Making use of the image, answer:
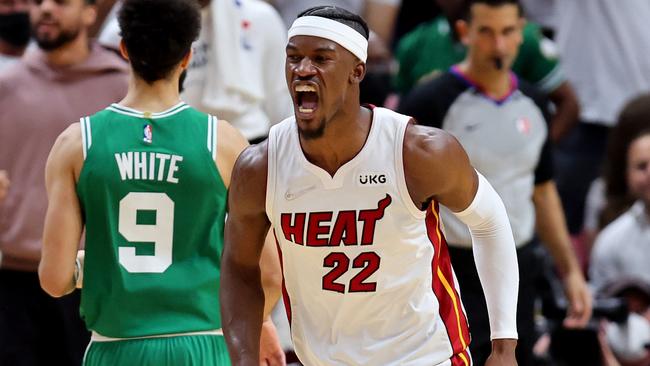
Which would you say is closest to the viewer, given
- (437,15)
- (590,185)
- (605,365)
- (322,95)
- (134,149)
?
(322,95)

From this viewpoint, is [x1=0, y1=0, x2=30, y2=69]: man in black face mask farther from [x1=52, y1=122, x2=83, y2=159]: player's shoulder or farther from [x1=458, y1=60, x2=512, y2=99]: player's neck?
[x1=52, y1=122, x2=83, y2=159]: player's shoulder

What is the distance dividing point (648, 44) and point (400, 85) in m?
1.85

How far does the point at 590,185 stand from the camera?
9133mm

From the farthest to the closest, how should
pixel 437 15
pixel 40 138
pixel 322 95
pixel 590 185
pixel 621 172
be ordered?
1. pixel 437 15
2. pixel 590 185
3. pixel 621 172
4. pixel 40 138
5. pixel 322 95

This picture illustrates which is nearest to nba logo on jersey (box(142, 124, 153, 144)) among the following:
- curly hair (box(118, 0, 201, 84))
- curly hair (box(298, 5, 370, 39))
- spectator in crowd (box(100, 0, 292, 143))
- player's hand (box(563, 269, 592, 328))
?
curly hair (box(118, 0, 201, 84))

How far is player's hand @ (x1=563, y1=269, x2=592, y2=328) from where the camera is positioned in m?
7.28

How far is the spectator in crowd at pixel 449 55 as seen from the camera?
8.15m

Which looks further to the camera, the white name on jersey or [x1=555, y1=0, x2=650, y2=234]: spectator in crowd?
[x1=555, y1=0, x2=650, y2=234]: spectator in crowd

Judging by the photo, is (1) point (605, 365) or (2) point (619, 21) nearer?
(1) point (605, 365)

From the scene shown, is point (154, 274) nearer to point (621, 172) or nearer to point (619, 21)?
point (621, 172)

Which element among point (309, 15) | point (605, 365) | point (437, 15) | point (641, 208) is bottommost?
point (605, 365)

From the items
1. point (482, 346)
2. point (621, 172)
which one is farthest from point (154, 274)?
point (621, 172)

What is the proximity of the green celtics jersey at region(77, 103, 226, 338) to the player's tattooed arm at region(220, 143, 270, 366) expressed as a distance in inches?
11.3

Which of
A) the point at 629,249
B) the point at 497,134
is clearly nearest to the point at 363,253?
the point at 497,134
